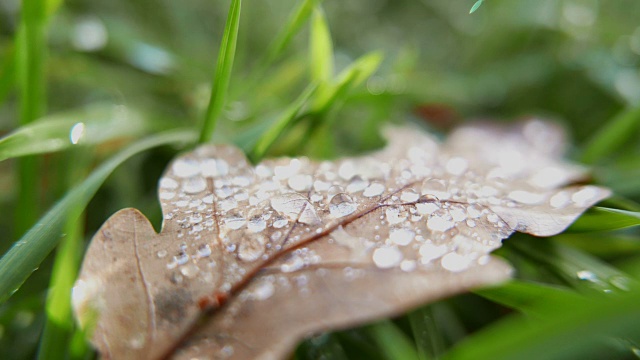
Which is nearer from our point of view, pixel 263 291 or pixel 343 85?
pixel 263 291

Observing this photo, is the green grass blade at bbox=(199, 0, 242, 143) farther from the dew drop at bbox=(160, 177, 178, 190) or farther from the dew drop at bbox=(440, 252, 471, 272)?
the dew drop at bbox=(440, 252, 471, 272)

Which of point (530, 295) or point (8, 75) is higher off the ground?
point (8, 75)

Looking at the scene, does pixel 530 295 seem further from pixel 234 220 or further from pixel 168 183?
pixel 168 183

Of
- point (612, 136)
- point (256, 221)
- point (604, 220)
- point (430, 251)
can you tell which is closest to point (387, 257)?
point (430, 251)

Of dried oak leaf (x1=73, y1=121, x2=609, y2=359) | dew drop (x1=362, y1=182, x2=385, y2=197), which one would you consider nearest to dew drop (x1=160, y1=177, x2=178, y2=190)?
dried oak leaf (x1=73, y1=121, x2=609, y2=359)

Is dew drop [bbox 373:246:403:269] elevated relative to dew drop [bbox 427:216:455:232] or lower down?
lower down

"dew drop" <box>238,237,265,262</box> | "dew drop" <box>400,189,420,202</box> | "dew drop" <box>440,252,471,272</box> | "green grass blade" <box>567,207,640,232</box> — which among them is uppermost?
"dew drop" <box>400,189,420,202</box>
